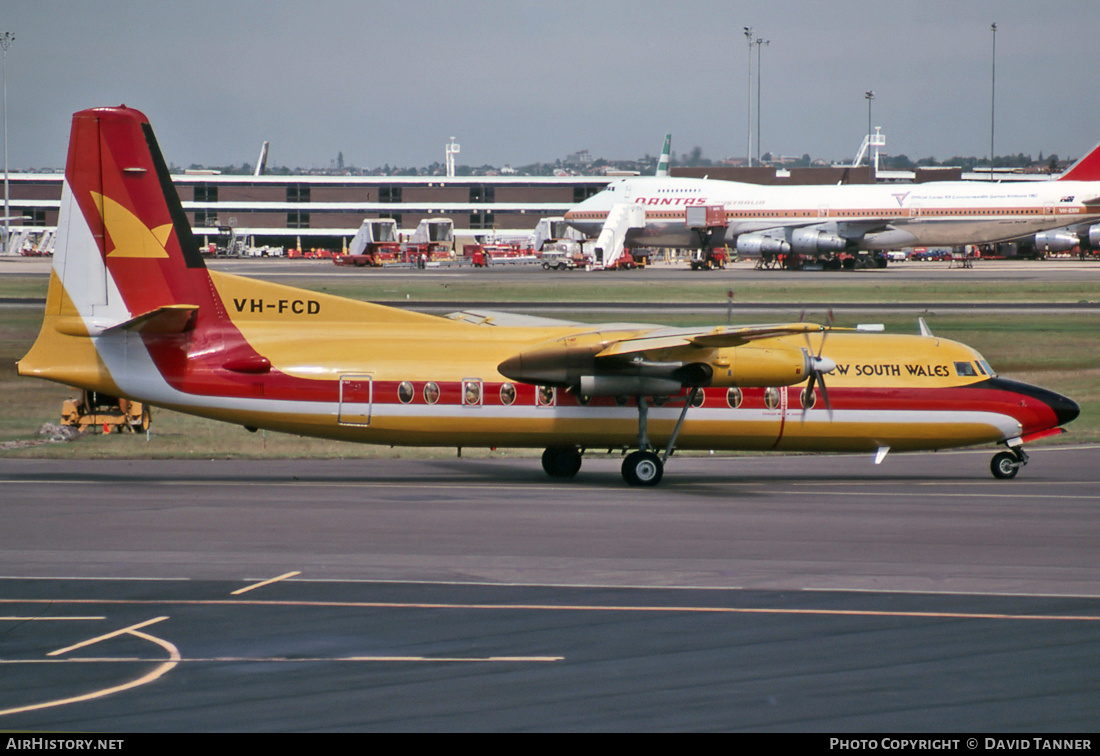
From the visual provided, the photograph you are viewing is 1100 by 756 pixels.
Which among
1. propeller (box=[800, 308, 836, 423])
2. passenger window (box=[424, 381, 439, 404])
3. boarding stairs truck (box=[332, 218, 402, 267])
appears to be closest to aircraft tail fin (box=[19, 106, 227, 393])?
passenger window (box=[424, 381, 439, 404])

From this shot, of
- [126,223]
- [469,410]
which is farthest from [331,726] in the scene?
[126,223]

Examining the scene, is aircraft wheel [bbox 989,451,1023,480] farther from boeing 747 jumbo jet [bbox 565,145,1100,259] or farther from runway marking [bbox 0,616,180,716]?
boeing 747 jumbo jet [bbox 565,145,1100,259]

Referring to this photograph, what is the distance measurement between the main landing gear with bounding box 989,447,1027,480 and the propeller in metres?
4.13

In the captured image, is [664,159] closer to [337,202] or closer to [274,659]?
[337,202]

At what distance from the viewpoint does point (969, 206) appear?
326 feet

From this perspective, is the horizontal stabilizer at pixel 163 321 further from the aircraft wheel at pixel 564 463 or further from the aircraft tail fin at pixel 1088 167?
the aircraft tail fin at pixel 1088 167

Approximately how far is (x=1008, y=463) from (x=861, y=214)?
7877cm

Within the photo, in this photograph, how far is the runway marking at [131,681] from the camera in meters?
10.5

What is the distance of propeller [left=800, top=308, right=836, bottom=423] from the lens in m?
23.4

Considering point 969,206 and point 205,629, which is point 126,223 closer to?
point 205,629

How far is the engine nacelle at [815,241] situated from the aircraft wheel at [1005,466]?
75554 millimetres

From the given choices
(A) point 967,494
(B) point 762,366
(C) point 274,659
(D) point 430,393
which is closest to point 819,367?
(B) point 762,366

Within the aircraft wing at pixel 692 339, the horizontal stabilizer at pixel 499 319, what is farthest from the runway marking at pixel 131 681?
the horizontal stabilizer at pixel 499 319

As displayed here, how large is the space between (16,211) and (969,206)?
437 feet
